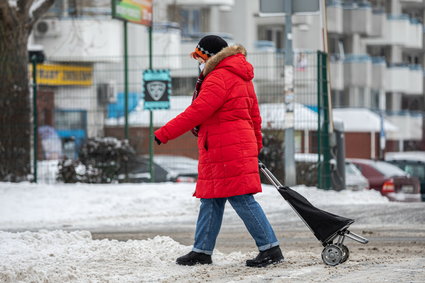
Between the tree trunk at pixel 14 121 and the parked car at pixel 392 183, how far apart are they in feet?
19.9

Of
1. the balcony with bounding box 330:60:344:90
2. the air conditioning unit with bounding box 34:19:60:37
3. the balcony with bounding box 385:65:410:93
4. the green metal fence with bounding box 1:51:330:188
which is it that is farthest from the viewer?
the balcony with bounding box 385:65:410:93

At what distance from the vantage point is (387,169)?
2198 cm

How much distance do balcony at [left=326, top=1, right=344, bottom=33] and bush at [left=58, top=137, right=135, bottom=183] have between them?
130 feet

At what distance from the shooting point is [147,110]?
65.5ft

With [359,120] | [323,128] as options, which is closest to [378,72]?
[359,120]

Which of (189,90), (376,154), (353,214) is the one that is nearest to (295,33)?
(376,154)

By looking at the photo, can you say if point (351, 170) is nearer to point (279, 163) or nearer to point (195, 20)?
point (279, 163)

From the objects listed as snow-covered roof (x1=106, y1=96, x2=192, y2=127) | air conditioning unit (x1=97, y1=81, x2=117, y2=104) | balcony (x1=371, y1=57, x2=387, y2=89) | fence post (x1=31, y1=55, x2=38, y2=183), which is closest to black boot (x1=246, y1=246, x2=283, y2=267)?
air conditioning unit (x1=97, y1=81, x2=117, y2=104)

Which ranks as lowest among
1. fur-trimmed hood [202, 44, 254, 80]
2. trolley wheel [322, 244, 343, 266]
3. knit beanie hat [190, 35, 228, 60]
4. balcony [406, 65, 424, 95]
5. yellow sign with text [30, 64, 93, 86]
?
balcony [406, 65, 424, 95]

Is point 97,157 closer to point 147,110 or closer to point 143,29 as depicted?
point 147,110

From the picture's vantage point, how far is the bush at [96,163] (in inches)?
771

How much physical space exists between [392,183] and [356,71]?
40.6m

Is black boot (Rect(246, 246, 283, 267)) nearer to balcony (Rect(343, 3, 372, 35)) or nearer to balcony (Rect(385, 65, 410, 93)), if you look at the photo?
balcony (Rect(343, 3, 372, 35))

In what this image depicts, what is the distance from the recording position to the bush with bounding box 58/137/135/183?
771 inches
